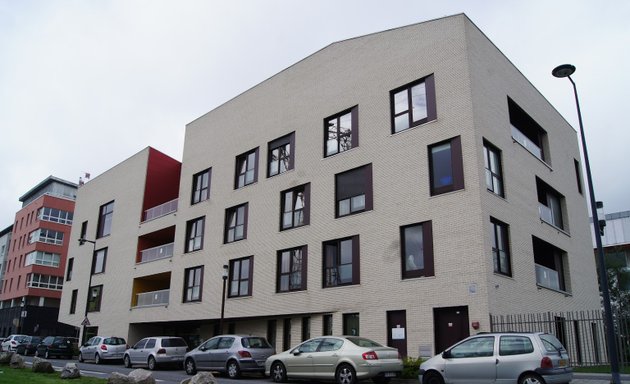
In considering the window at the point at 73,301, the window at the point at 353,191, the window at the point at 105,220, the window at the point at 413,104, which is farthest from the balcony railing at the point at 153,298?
the window at the point at 413,104

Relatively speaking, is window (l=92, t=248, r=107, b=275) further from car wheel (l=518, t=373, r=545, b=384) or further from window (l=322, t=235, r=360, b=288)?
car wheel (l=518, t=373, r=545, b=384)

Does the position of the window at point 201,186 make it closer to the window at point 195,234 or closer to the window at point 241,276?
the window at point 195,234

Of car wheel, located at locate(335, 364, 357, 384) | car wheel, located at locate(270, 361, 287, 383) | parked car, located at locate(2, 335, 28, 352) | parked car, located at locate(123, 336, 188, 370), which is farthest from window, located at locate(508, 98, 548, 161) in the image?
parked car, located at locate(2, 335, 28, 352)

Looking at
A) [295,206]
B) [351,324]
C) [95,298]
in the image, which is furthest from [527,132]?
[95,298]

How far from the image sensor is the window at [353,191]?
21672mm

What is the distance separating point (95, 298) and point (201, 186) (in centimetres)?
1360

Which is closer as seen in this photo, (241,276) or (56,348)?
(241,276)

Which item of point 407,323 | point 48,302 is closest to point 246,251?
point 407,323

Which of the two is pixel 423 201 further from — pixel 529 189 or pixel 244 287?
pixel 244 287

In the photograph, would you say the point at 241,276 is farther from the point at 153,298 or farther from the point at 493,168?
the point at 493,168

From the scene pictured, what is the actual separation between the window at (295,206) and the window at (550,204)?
10.1 m

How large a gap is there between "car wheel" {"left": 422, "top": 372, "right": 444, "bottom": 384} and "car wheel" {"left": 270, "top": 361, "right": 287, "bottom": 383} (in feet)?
15.9

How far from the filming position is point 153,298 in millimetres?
32250

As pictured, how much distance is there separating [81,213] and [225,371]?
28893 millimetres
